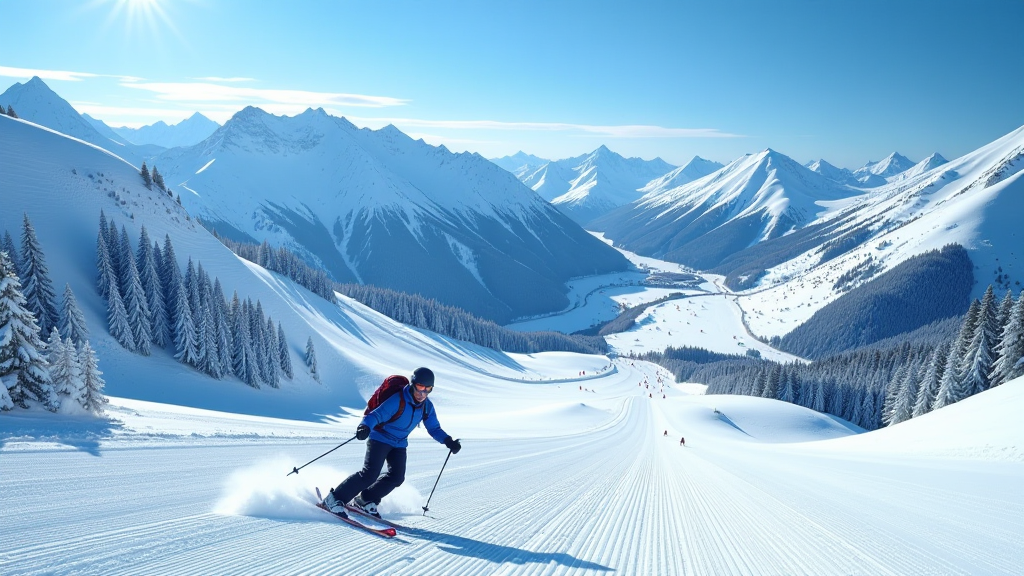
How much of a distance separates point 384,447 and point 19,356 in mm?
10411

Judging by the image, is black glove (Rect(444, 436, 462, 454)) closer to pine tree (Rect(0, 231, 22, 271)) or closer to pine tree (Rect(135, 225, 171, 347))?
pine tree (Rect(0, 231, 22, 271))

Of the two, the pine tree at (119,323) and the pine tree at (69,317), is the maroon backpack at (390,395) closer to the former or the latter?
the pine tree at (69,317)

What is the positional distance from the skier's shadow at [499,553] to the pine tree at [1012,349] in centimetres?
4014

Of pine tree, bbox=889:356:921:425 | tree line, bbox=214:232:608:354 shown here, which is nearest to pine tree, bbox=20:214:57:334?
tree line, bbox=214:232:608:354

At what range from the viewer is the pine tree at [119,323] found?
28172 millimetres

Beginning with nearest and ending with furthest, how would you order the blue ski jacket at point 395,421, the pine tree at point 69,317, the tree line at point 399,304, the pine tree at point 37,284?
the blue ski jacket at point 395,421, the pine tree at point 69,317, the pine tree at point 37,284, the tree line at point 399,304

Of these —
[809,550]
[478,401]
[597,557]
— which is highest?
[809,550]

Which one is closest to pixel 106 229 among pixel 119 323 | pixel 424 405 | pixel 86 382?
pixel 119 323

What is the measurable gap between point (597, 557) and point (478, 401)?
4230 cm

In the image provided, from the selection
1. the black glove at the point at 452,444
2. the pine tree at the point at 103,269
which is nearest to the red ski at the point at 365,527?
the black glove at the point at 452,444

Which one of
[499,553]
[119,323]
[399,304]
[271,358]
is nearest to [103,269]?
[119,323]

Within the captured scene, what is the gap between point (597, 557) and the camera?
473 cm

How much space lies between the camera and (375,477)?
5641mm

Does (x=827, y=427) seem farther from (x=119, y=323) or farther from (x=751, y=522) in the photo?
(x=119, y=323)
